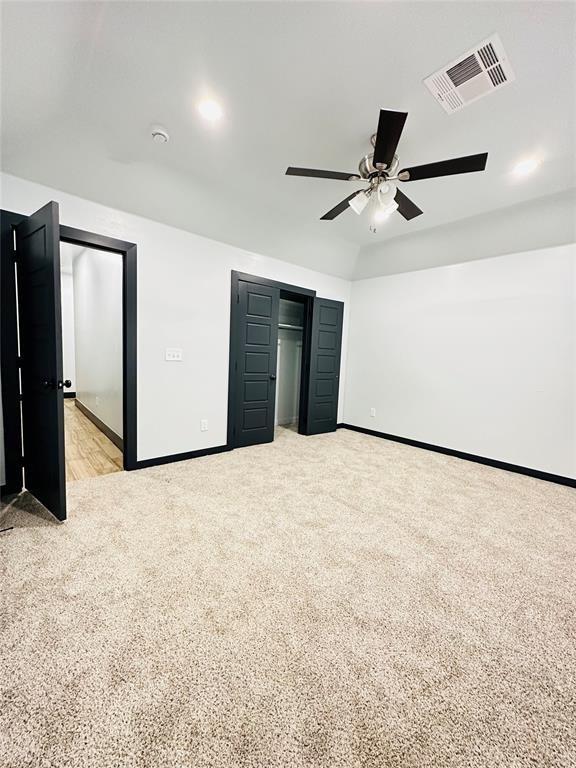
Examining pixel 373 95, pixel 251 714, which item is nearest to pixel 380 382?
pixel 373 95

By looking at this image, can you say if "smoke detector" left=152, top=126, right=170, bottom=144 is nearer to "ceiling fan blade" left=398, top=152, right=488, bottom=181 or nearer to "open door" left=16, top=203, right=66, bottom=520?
"open door" left=16, top=203, right=66, bottom=520

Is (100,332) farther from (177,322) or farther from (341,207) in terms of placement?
(341,207)

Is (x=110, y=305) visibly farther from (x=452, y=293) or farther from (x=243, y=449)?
(x=452, y=293)

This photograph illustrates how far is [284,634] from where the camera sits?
140 centimetres

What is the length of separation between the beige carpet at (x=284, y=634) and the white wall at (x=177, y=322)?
983 mm

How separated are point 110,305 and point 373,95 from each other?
3651mm

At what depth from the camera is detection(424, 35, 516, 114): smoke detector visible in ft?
5.24

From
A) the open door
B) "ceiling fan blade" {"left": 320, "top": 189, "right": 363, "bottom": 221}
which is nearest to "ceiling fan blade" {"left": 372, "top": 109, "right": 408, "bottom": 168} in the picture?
"ceiling fan blade" {"left": 320, "top": 189, "right": 363, "bottom": 221}

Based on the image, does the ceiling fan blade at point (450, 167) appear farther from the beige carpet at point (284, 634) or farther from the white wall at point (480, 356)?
the beige carpet at point (284, 634)

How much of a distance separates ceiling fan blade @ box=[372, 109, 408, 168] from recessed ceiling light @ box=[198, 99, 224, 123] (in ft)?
3.61

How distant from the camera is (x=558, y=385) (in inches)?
131

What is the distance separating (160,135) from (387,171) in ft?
5.50

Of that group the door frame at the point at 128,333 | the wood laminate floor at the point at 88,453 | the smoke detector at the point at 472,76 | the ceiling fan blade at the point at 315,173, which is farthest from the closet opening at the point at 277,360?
the smoke detector at the point at 472,76

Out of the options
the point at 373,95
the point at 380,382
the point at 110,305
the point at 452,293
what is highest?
the point at 373,95
